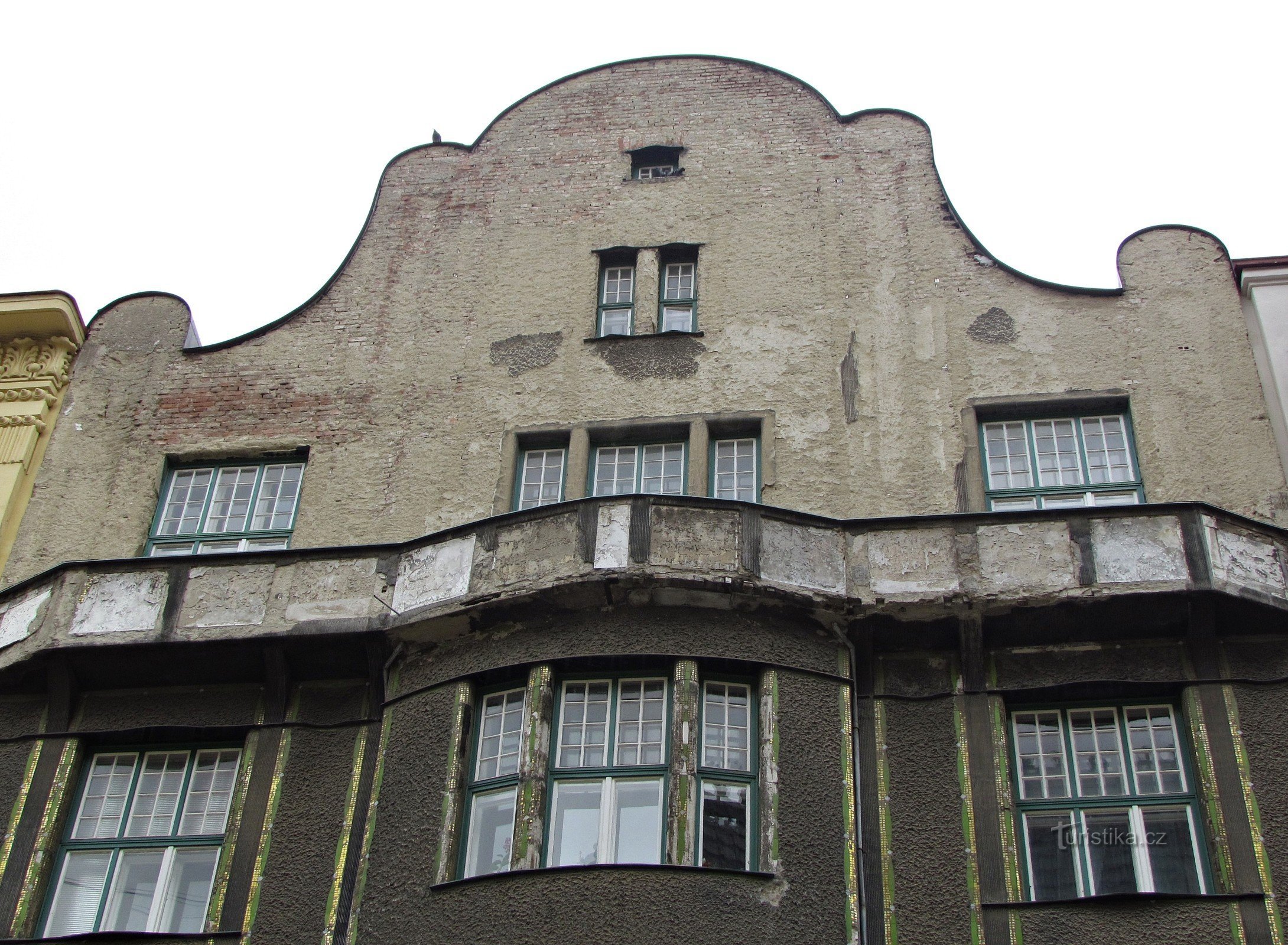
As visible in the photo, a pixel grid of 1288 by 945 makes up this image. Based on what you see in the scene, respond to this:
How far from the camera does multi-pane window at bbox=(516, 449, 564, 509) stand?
16.1 meters

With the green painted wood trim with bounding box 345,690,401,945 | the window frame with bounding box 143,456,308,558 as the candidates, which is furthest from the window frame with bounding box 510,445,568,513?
the green painted wood trim with bounding box 345,690,401,945

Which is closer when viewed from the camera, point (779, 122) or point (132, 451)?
point (132, 451)

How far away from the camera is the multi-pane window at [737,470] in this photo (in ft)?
51.8

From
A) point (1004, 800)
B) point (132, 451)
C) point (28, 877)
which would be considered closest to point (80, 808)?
point (28, 877)

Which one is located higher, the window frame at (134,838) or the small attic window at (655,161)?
the small attic window at (655,161)

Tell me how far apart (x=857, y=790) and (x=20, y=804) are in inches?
297

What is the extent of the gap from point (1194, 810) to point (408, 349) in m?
9.97

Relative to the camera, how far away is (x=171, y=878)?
527 inches

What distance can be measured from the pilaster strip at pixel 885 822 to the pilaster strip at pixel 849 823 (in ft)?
0.77

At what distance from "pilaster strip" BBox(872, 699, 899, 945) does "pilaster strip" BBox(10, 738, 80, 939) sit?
23.9ft

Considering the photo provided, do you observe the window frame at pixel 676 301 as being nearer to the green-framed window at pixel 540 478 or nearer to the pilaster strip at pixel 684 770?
the green-framed window at pixel 540 478

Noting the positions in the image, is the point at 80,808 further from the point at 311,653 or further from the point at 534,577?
the point at 534,577

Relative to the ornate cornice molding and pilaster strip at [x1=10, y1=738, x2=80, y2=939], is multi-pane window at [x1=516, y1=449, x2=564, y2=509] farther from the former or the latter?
the ornate cornice molding

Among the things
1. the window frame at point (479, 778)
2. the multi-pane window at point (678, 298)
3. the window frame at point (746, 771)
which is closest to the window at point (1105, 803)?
the window frame at point (746, 771)
